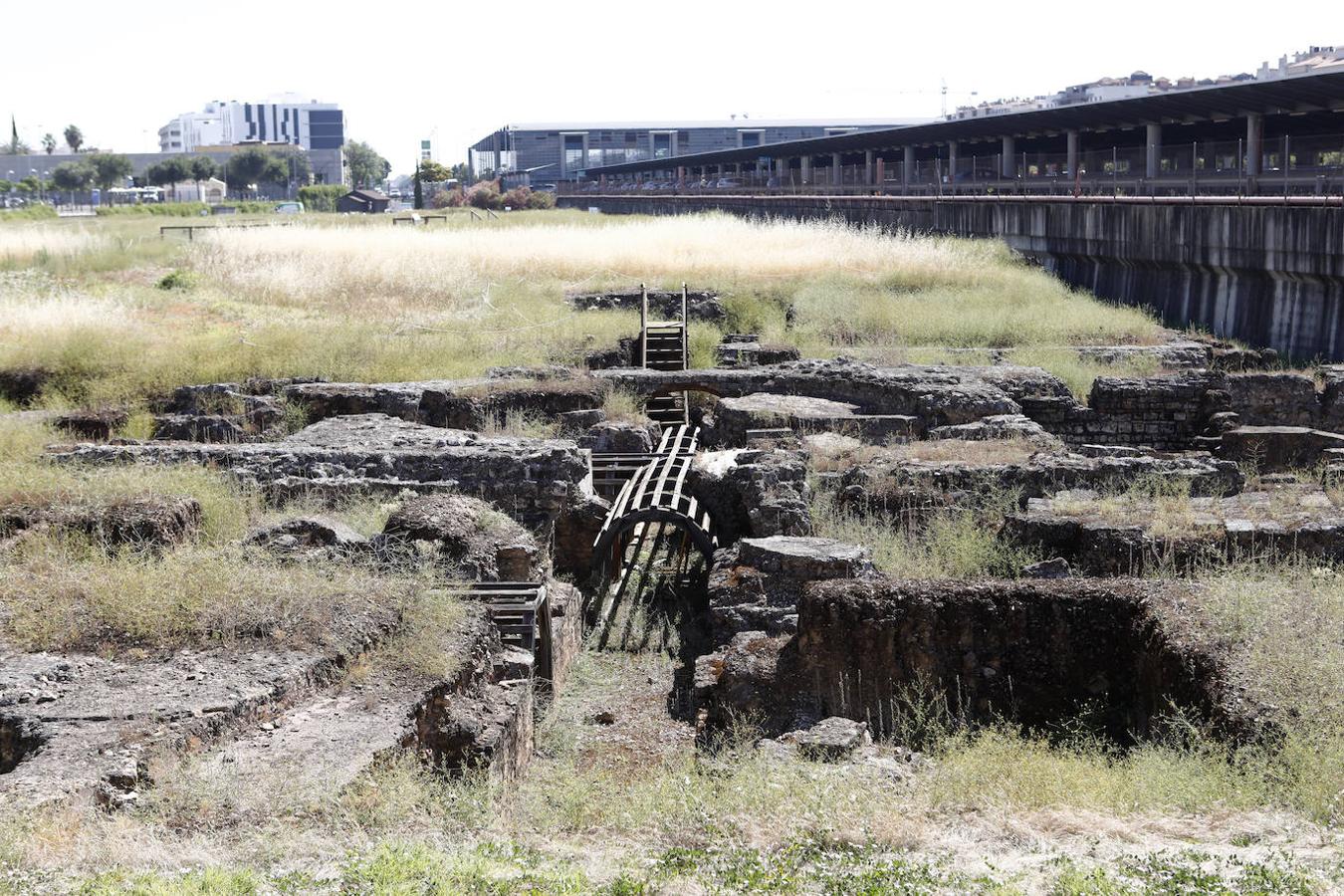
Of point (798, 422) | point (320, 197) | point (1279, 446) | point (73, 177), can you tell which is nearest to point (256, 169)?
point (73, 177)

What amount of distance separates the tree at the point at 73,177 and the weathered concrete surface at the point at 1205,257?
270 feet

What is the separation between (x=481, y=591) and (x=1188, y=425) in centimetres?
976

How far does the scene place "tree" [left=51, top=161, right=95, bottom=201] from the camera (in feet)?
321

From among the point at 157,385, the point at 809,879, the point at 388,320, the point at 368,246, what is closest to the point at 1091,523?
the point at 809,879

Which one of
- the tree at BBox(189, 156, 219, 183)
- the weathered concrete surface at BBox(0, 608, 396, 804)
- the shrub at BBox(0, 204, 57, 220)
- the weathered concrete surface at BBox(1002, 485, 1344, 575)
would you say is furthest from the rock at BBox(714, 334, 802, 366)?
the tree at BBox(189, 156, 219, 183)

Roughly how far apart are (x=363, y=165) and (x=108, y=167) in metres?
43.0

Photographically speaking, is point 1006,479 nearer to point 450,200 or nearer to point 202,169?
point 450,200

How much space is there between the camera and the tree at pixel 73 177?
97875 millimetres

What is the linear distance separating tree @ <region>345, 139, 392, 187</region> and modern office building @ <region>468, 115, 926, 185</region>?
3717 cm

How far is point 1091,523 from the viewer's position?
9.58 m

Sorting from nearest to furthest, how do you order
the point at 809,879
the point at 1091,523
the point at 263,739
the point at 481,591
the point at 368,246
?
the point at 809,879, the point at 263,739, the point at 481,591, the point at 1091,523, the point at 368,246

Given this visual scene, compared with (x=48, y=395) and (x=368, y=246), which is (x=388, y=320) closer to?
(x=48, y=395)

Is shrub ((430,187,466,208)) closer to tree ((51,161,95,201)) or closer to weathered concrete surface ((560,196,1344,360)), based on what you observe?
tree ((51,161,95,201))

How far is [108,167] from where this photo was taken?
9862 cm
